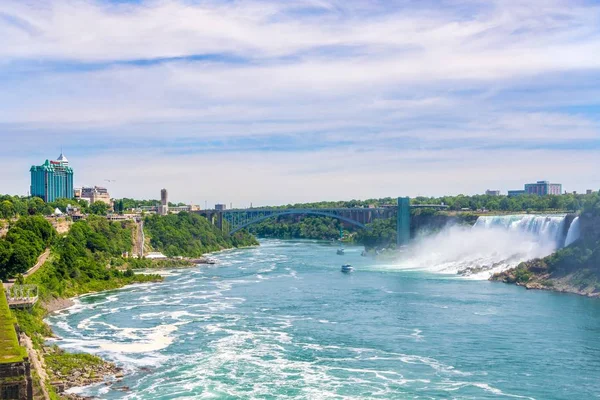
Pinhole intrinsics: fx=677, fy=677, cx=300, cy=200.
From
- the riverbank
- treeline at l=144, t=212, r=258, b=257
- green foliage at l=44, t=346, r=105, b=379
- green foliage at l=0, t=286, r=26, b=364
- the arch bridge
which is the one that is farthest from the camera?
treeline at l=144, t=212, r=258, b=257

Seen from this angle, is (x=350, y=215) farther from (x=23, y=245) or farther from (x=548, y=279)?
(x=23, y=245)

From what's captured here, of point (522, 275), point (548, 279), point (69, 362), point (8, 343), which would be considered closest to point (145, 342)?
point (69, 362)

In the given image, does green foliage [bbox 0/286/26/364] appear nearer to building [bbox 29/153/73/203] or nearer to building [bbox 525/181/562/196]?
building [bbox 29/153/73/203]

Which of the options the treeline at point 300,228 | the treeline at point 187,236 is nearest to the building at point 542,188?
the treeline at point 300,228

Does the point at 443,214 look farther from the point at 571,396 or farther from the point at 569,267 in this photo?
the point at 571,396

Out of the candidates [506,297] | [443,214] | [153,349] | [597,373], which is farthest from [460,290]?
[443,214]

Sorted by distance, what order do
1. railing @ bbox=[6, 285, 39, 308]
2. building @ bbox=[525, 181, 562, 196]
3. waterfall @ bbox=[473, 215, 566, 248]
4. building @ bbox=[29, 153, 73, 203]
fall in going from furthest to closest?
1. building @ bbox=[525, 181, 562, 196]
2. building @ bbox=[29, 153, 73, 203]
3. waterfall @ bbox=[473, 215, 566, 248]
4. railing @ bbox=[6, 285, 39, 308]

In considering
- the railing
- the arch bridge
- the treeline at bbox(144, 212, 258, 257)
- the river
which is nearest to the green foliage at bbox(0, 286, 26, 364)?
the river
